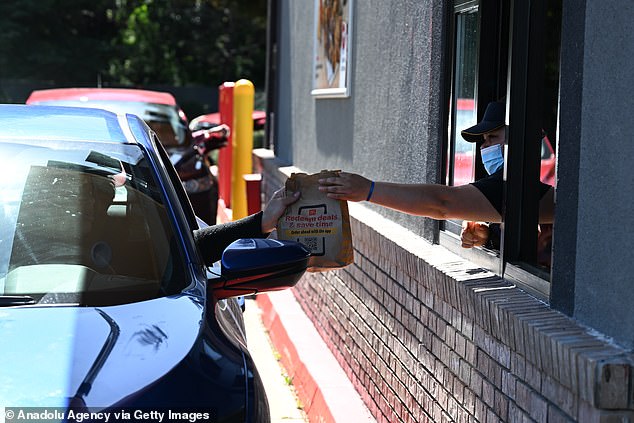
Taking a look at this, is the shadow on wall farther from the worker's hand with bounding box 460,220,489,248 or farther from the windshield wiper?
the windshield wiper

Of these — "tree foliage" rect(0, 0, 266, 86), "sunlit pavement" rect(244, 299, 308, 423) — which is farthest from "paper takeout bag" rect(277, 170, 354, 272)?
"tree foliage" rect(0, 0, 266, 86)

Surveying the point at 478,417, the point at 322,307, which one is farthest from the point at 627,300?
the point at 322,307

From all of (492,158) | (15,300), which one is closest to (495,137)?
(492,158)

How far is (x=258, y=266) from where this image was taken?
357 centimetres

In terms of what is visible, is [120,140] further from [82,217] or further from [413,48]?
[413,48]

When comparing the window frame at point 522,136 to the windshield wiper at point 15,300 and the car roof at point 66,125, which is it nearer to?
the car roof at point 66,125

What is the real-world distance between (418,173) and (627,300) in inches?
105

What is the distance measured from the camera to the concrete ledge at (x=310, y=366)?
5930 mm

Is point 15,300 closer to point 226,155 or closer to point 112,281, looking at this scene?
point 112,281

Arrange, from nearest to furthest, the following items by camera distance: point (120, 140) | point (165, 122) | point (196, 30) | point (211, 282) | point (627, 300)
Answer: point (627, 300)
point (211, 282)
point (120, 140)
point (165, 122)
point (196, 30)

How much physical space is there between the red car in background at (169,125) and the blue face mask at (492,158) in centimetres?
625

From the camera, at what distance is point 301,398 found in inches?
265

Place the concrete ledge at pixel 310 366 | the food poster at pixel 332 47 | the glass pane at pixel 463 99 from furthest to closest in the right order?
the food poster at pixel 332 47 < the concrete ledge at pixel 310 366 < the glass pane at pixel 463 99

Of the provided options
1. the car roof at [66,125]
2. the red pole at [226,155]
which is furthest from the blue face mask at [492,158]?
the red pole at [226,155]
